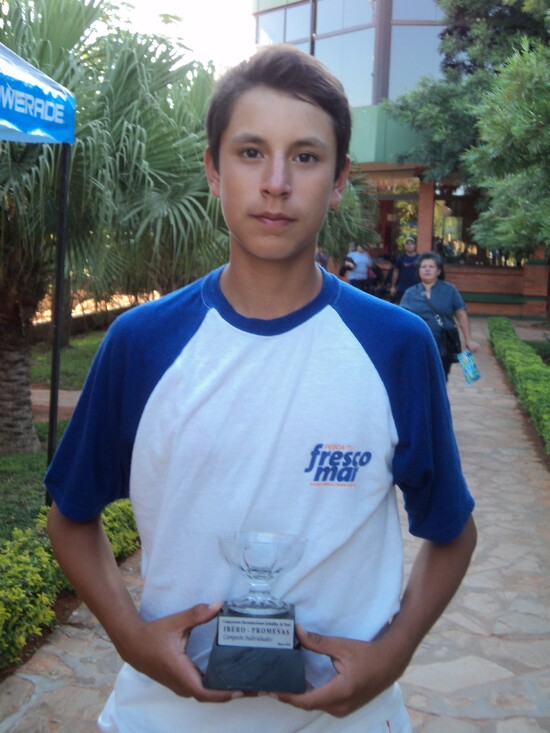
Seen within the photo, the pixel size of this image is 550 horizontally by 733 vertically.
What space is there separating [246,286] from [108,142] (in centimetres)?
552

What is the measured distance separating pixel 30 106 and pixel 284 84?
314 cm

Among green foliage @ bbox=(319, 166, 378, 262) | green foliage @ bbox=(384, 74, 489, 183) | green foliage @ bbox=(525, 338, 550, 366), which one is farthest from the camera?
green foliage @ bbox=(384, 74, 489, 183)

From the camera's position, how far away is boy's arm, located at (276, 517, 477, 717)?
51.2 inches

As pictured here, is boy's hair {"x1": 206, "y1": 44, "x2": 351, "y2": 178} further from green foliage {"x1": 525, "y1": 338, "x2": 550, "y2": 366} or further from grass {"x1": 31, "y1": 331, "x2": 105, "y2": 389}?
green foliage {"x1": 525, "y1": 338, "x2": 550, "y2": 366}

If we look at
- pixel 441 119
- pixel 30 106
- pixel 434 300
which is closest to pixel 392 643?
pixel 30 106

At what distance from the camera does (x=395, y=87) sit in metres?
22.7

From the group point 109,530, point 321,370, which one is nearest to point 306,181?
point 321,370

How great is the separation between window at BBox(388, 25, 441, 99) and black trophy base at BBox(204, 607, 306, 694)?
22.0 m

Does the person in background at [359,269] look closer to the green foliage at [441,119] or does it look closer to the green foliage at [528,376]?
the green foliage at [441,119]

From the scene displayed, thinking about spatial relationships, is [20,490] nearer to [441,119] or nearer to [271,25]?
[441,119]

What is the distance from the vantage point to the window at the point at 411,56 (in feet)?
72.3

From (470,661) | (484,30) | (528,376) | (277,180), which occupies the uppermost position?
(484,30)

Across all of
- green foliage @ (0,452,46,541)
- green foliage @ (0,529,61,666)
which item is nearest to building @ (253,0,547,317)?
green foliage @ (0,452,46,541)

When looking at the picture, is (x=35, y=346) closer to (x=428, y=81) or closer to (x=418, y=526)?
(x=428, y=81)
